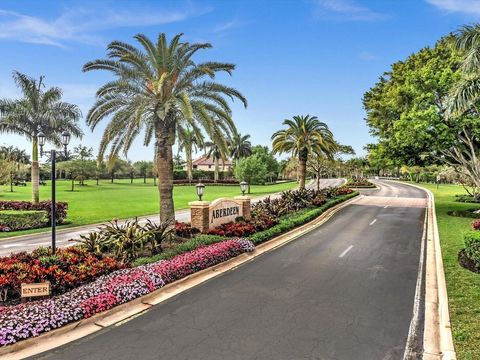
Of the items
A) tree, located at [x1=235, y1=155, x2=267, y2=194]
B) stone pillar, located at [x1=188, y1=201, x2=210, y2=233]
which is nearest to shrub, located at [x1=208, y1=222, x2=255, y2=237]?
stone pillar, located at [x1=188, y1=201, x2=210, y2=233]

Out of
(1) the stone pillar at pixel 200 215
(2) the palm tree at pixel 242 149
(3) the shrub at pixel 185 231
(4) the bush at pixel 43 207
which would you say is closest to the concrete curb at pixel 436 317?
(1) the stone pillar at pixel 200 215

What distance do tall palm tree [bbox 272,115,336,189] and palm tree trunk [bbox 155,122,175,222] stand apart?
1868 centimetres

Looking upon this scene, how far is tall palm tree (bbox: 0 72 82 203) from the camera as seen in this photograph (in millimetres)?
26312

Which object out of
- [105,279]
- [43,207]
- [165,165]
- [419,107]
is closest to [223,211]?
[165,165]

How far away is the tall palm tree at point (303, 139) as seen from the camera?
106 ft

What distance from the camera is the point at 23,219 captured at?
21891 millimetres

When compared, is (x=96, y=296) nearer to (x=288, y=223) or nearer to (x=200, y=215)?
(x=200, y=215)

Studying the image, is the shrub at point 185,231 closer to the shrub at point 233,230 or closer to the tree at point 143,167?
the shrub at point 233,230

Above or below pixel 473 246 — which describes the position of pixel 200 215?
above

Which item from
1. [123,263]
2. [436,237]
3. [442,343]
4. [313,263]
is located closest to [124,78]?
[123,263]

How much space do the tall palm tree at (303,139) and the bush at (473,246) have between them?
1991 cm

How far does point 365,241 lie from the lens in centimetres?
1658

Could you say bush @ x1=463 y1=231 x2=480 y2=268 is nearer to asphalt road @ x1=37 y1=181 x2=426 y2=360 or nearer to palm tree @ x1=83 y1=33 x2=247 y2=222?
asphalt road @ x1=37 y1=181 x2=426 y2=360

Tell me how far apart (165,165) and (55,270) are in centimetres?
700
